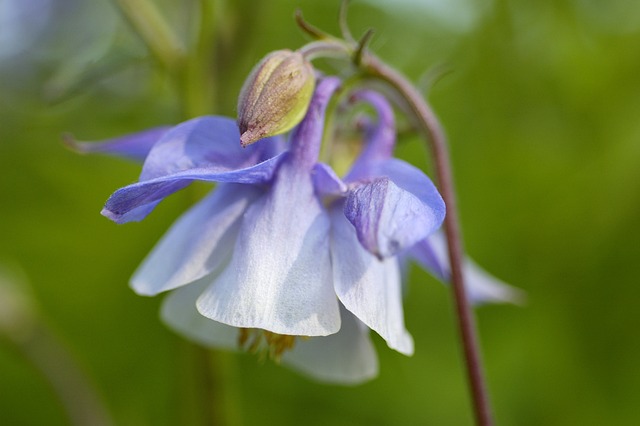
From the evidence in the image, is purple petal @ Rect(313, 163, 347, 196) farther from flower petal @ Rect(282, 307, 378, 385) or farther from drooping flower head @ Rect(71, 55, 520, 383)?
flower petal @ Rect(282, 307, 378, 385)

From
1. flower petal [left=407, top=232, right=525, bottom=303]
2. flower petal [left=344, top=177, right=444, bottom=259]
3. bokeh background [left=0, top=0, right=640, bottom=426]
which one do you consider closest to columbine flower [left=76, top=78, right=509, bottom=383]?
flower petal [left=344, top=177, right=444, bottom=259]

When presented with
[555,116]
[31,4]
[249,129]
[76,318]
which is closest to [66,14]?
[31,4]

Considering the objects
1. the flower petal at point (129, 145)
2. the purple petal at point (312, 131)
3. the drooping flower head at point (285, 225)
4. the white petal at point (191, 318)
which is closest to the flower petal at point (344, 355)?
the drooping flower head at point (285, 225)

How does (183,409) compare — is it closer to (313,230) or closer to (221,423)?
(221,423)

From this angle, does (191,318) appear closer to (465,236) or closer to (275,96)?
(275,96)

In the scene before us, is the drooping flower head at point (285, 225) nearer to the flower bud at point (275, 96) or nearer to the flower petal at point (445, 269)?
the flower bud at point (275, 96)

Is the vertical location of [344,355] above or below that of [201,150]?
below

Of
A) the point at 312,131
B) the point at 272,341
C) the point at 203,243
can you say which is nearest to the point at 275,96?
the point at 312,131
